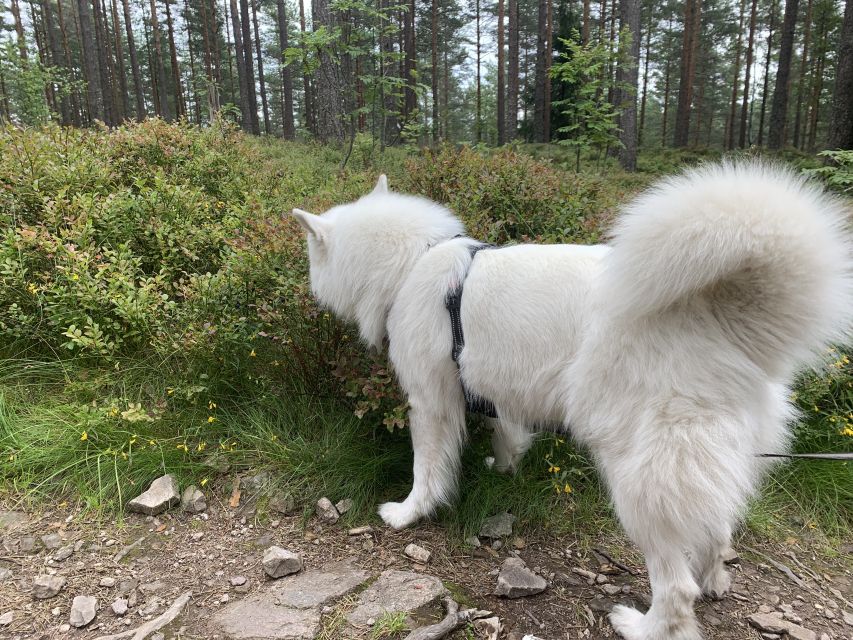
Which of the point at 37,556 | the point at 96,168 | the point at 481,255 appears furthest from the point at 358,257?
the point at 96,168

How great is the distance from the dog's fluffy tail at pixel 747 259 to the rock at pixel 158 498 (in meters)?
2.53

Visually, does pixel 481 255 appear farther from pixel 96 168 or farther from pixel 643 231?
pixel 96 168

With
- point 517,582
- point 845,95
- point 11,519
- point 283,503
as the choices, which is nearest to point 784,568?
point 517,582

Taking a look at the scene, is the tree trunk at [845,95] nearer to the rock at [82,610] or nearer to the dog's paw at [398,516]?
the dog's paw at [398,516]

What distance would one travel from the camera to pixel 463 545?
8.11 ft

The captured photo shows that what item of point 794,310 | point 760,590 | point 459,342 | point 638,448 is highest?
point 794,310

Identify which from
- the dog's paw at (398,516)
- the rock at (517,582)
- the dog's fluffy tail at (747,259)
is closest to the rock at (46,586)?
the dog's paw at (398,516)

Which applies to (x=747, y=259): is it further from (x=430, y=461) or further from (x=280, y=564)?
(x=280, y=564)

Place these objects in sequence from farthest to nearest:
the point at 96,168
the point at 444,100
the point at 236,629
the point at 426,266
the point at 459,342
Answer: the point at 444,100
the point at 96,168
the point at 426,266
the point at 459,342
the point at 236,629

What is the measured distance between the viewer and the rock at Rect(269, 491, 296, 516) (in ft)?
8.54

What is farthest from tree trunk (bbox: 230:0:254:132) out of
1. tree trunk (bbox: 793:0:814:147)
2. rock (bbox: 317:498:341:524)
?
tree trunk (bbox: 793:0:814:147)

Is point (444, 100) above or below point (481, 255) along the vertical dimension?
above

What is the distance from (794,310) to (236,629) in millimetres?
2413

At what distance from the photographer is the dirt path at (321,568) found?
1995 mm
